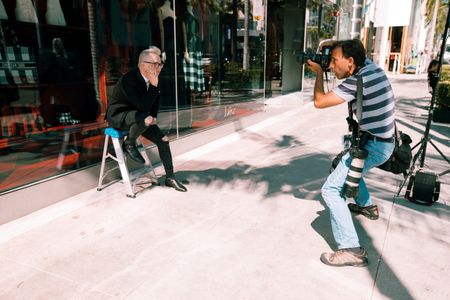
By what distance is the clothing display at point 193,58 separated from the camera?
22.5 feet

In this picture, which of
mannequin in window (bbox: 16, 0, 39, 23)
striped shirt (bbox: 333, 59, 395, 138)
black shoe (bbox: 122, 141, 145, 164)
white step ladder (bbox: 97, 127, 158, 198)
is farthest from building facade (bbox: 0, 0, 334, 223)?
striped shirt (bbox: 333, 59, 395, 138)

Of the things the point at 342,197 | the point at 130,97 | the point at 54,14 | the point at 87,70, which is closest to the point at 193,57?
the point at 87,70

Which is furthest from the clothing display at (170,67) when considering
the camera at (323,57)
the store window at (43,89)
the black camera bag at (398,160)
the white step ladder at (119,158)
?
the black camera bag at (398,160)

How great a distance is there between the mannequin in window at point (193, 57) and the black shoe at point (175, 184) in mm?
2756

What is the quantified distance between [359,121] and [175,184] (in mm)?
2569

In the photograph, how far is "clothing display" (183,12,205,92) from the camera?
6855 mm

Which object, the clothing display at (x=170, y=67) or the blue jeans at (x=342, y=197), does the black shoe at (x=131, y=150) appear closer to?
the clothing display at (x=170, y=67)

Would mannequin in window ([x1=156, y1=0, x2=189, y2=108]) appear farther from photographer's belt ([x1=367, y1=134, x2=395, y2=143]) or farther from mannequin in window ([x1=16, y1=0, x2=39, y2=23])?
photographer's belt ([x1=367, y1=134, x2=395, y2=143])

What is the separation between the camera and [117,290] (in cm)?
268

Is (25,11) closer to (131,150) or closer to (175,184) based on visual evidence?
(131,150)

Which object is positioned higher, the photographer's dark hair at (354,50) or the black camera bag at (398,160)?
the photographer's dark hair at (354,50)

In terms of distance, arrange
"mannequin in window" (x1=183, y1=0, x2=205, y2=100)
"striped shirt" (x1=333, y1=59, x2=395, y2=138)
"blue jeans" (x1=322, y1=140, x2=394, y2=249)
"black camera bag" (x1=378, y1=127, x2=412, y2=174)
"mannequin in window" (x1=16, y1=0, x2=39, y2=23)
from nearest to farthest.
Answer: "striped shirt" (x1=333, y1=59, x2=395, y2=138) → "blue jeans" (x1=322, y1=140, x2=394, y2=249) → "black camera bag" (x1=378, y1=127, x2=412, y2=174) → "mannequin in window" (x1=16, y1=0, x2=39, y2=23) → "mannequin in window" (x1=183, y1=0, x2=205, y2=100)

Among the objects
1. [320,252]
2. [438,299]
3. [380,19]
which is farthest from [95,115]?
[380,19]

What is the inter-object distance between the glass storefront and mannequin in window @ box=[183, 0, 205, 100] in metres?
0.02
